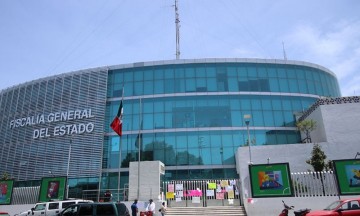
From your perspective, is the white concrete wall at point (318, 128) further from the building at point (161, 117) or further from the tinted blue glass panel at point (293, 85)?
the tinted blue glass panel at point (293, 85)

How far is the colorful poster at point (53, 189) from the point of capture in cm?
Answer: 2781

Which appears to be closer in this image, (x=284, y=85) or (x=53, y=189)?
(x=53, y=189)

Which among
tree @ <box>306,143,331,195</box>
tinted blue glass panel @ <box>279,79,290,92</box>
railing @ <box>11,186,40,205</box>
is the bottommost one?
railing @ <box>11,186,40,205</box>

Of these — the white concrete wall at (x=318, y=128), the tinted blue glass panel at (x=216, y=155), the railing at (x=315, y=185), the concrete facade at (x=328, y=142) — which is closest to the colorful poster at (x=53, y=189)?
the concrete facade at (x=328, y=142)

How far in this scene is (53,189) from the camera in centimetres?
2812

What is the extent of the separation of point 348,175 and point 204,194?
34.6 ft

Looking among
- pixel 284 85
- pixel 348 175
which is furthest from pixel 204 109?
pixel 348 175

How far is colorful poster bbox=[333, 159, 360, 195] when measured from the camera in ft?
68.2

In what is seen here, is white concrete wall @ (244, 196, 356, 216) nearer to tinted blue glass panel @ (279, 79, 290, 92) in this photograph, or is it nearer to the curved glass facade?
the curved glass facade

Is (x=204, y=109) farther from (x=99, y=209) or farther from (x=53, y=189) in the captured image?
(x=99, y=209)

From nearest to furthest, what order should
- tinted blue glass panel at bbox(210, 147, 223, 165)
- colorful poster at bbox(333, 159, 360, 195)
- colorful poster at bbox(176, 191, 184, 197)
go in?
1. colorful poster at bbox(333, 159, 360, 195)
2. colorful poster at bbox(176, 191, 184, 197)
3. tinted blue glass panel at bbox(210, 147, 223, 165)

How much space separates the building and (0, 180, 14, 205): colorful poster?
9932 mm

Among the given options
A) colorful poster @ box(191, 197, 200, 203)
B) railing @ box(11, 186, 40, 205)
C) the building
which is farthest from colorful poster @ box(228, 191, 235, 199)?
railing @ box(11, 186, 40, 205)

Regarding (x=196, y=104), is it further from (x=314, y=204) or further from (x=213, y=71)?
(x=314, y=204)
